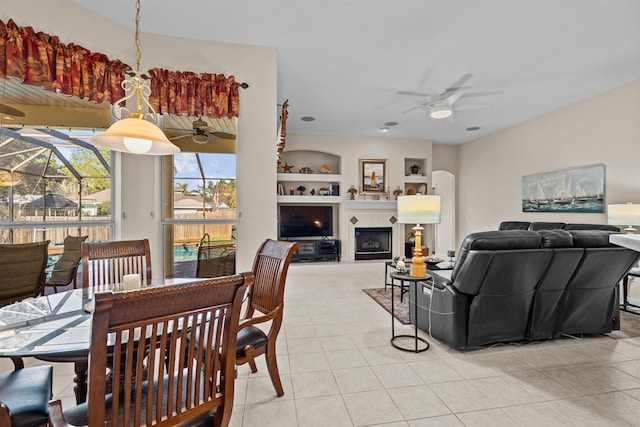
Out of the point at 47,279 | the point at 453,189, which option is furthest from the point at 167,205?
the point at 453,189

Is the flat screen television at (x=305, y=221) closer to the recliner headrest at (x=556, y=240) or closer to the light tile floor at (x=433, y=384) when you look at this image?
the light tile floor at (x=433, y=384)

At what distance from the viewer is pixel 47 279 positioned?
3.04 m

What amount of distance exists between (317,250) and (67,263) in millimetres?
4867

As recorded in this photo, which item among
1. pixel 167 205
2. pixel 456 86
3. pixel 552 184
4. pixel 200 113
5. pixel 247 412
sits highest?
pixel 456 86

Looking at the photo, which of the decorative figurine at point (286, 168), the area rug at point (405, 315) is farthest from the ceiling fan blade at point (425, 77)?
the decorative figurine at point (286, 168)

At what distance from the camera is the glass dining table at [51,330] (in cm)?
114

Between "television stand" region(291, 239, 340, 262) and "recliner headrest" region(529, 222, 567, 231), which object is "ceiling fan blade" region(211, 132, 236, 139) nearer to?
"television stand" region(291, 239, 340, 262)

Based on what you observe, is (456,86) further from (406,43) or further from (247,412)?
(247,412)

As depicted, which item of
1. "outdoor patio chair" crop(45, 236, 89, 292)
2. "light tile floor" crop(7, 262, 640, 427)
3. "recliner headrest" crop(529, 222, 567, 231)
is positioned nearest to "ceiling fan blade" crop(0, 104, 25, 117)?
"outdoor patio chair" crop(45, 236, 89, 292)

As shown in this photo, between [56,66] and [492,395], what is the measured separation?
162 inches

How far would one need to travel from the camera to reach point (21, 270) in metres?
2.56

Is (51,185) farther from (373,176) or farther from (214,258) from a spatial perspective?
(373,176)

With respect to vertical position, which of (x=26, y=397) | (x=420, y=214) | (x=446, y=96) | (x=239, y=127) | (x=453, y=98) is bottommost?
(x=26, y=397)

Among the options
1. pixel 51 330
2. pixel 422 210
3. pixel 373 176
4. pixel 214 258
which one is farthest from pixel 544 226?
pixel 51 330
